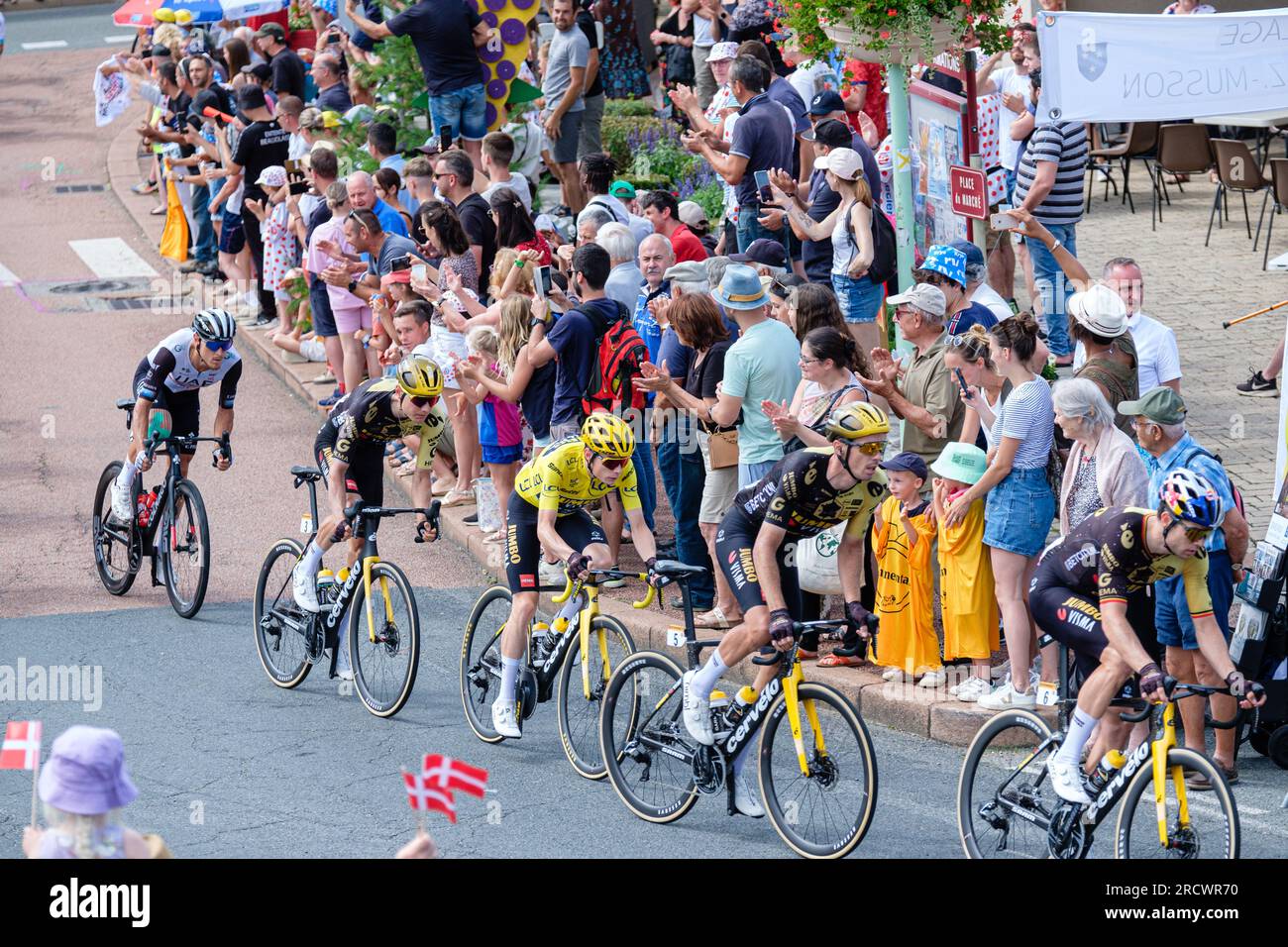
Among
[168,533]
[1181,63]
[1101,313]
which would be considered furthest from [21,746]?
[1181,63]

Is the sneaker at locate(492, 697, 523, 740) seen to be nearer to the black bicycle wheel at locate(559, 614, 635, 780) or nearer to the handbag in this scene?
the black bicycle wheel at locate(559, 614, 635, 780)

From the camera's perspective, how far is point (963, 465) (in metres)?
8.73

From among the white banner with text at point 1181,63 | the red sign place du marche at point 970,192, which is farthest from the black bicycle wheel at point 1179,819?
the red sign place du marche at point 970,192

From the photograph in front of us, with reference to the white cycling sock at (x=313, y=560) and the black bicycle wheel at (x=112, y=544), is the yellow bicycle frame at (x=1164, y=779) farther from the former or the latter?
the black bicycle wheel at (x=112, y=544)

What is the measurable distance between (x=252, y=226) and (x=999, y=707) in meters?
10.9

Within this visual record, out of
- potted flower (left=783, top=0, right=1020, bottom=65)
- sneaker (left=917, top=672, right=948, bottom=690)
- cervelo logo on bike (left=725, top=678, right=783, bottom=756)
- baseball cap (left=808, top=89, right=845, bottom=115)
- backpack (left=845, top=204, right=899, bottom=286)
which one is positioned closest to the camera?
cervelo logo on bike (left=725, top=678, right=783, bottom=756)

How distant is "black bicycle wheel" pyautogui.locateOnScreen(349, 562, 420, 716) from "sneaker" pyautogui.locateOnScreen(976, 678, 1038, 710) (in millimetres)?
2974

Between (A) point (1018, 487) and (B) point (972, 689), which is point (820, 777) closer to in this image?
(B) point (972, 689)

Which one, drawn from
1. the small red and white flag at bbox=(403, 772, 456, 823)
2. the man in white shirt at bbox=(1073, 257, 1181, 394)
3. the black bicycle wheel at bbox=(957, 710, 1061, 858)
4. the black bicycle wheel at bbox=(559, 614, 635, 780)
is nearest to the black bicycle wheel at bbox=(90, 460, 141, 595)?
the black bicycle wheel at bbox=(559, 614, 635, 780)

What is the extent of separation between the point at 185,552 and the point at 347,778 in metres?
3.13

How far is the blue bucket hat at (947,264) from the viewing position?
30.9 feet

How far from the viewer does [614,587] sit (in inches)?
428

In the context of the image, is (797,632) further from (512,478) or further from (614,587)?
(512,478)

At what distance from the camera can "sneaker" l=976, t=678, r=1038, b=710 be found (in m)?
8.52
